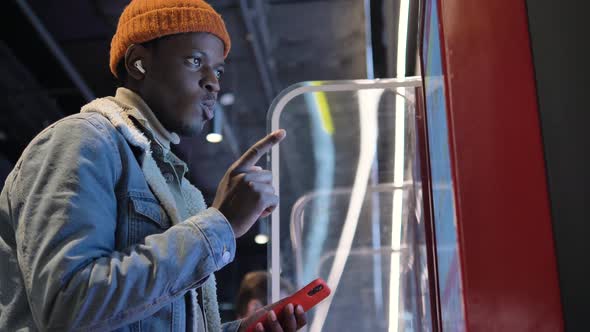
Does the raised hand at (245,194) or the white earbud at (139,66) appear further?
the white earbud at (139,66)

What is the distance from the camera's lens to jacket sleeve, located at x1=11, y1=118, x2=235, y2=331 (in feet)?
3.51

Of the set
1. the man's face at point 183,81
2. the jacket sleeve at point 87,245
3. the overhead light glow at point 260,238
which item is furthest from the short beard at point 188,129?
the overhead light glow at point 260,238

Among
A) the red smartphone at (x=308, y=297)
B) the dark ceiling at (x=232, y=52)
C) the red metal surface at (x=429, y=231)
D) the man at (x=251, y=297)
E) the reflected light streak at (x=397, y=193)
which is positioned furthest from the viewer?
the dark ceiling at (x=232, y=52)

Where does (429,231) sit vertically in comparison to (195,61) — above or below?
below

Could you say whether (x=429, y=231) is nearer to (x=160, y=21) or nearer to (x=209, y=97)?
Result: (x=209, y=97)

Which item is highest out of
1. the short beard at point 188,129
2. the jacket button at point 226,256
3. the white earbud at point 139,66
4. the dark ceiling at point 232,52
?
the dark ceiling at point 232,52

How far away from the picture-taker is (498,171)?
0.99 metres

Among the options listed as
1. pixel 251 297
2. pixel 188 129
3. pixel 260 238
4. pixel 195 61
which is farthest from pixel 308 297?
pixel 260 238

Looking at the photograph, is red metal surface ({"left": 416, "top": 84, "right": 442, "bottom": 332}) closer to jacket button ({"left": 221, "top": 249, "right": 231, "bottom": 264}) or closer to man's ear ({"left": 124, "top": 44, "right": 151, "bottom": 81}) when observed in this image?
jacket button ({"left": 221, "top": 249, "right": 231, "bottom": 264})

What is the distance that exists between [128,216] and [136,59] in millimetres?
419

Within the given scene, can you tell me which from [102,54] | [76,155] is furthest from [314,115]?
[102,54]

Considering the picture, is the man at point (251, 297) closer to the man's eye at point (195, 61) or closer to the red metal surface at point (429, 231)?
the red metal surface at point (429, 231)

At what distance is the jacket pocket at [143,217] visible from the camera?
4.00ft

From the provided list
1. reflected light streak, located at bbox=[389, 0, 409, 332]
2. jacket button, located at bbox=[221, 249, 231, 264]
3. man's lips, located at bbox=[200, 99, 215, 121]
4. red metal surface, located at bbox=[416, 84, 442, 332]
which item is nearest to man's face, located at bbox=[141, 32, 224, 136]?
man's lips, located at bbox=[200, 99, 215, 121]
